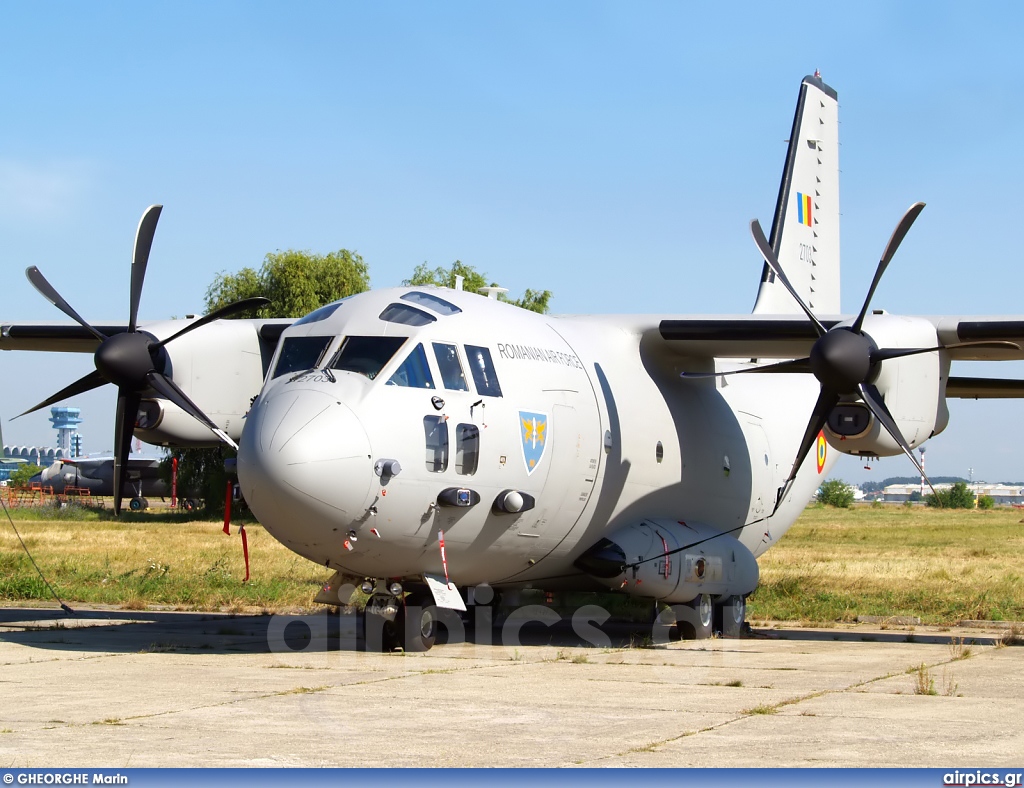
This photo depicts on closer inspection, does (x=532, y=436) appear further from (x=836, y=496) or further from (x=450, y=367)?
(x=836, y=496)

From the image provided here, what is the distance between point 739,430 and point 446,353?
6.72 meters

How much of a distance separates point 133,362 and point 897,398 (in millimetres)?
8891

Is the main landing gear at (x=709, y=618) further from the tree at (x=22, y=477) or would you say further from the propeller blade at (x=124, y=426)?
the tree at (x=22, y=477)

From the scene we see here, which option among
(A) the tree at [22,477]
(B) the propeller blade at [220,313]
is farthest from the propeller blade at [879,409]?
(A) the tree at [22,477]

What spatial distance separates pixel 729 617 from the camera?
16969 mm

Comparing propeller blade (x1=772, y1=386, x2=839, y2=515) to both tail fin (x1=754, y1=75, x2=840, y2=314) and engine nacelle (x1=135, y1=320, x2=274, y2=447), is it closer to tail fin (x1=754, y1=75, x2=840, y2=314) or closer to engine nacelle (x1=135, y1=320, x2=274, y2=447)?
tail fin (x1=754, y1=75, x2=840, y2=314)

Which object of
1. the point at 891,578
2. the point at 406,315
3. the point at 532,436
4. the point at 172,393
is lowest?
the point at 891,578

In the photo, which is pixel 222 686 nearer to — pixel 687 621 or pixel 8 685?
pixel 8 685

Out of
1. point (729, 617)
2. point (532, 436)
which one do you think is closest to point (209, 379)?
point (532, 436)

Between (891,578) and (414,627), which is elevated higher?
(414,627)

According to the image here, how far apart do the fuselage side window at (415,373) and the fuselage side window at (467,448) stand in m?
0.56

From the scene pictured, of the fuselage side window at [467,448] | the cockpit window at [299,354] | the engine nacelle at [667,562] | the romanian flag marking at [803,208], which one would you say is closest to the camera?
the fuselage side window at [467,448]

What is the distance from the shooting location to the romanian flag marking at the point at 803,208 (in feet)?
72.8

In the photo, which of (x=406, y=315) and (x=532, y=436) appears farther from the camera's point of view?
(x=532, y=436)
